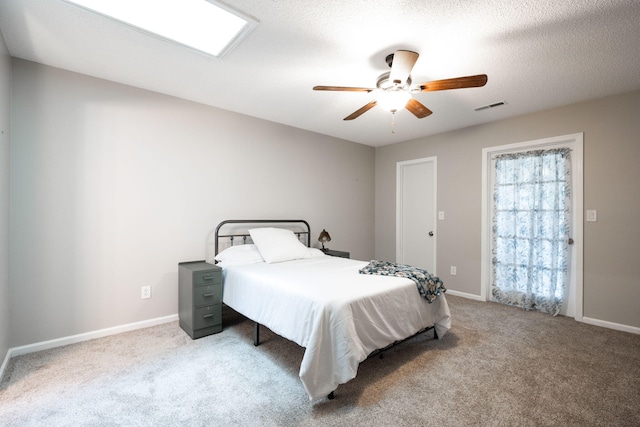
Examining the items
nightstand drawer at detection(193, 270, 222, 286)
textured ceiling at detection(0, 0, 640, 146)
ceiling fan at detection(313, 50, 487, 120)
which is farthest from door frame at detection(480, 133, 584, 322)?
nightstand drawer at detection(193, 270, 222, 286)

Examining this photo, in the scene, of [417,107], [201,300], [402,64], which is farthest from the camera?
[201,300]

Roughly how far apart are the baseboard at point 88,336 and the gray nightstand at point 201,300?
0.29m

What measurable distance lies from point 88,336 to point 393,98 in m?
3.34

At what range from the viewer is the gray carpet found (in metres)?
1.65

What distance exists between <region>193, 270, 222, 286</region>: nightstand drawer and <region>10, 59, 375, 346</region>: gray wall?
556 mm

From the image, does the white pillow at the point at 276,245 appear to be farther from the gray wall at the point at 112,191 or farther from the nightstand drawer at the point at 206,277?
the nightstand drawer at the point at 206,277

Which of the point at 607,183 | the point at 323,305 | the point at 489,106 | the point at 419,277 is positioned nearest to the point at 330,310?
the point at 323,305

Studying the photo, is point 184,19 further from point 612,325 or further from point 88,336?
point 612,325

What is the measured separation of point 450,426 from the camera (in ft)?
5.19

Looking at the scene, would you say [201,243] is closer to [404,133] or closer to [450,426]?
[450,426]

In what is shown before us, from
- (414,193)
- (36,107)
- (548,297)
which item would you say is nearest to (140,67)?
(36,107)

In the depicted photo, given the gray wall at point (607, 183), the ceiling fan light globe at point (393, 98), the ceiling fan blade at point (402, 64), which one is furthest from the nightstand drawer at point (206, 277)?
the gray wall at point (607, 183)

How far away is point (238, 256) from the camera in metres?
3.14

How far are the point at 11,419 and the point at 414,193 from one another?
4816 mm
